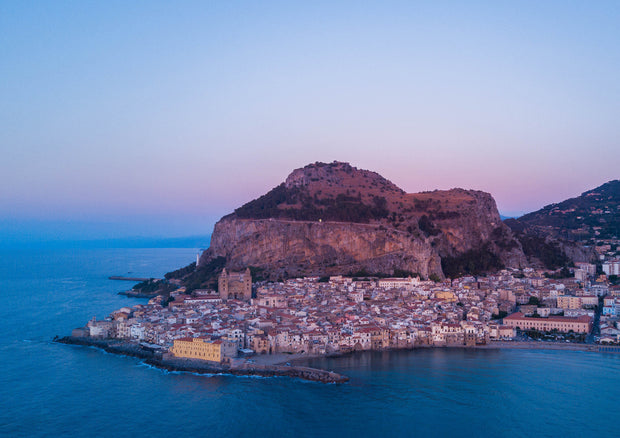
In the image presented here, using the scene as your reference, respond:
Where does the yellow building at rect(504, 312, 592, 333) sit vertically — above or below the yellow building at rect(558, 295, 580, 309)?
below

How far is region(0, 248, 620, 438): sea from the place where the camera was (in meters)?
15.4

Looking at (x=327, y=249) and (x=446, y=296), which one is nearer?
(x=446, y=296)

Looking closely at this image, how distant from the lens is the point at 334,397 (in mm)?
17469

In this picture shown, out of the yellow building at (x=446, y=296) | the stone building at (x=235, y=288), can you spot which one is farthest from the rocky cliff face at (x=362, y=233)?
the yellow building at (x=446, y=296)

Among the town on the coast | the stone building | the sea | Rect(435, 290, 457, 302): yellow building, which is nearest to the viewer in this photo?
the sea

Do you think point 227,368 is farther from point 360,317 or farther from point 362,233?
point 362,233

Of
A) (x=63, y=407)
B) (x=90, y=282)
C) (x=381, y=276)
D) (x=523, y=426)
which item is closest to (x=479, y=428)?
(x=523, y=426)

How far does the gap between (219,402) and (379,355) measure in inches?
321

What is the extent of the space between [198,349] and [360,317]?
28.7 ft

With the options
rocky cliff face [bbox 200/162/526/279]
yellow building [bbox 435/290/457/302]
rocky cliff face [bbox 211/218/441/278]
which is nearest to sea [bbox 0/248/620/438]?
yellow building [bbox 435/290/457/302]

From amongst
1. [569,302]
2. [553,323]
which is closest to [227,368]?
[553,323]

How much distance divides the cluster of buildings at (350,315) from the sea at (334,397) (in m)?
1.41

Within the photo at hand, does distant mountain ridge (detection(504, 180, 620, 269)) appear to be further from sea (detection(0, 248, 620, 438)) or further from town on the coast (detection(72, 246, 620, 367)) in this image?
sea (detection(0, 248, 620, 438))

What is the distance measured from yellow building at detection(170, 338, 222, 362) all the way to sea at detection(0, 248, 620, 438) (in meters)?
1.25
